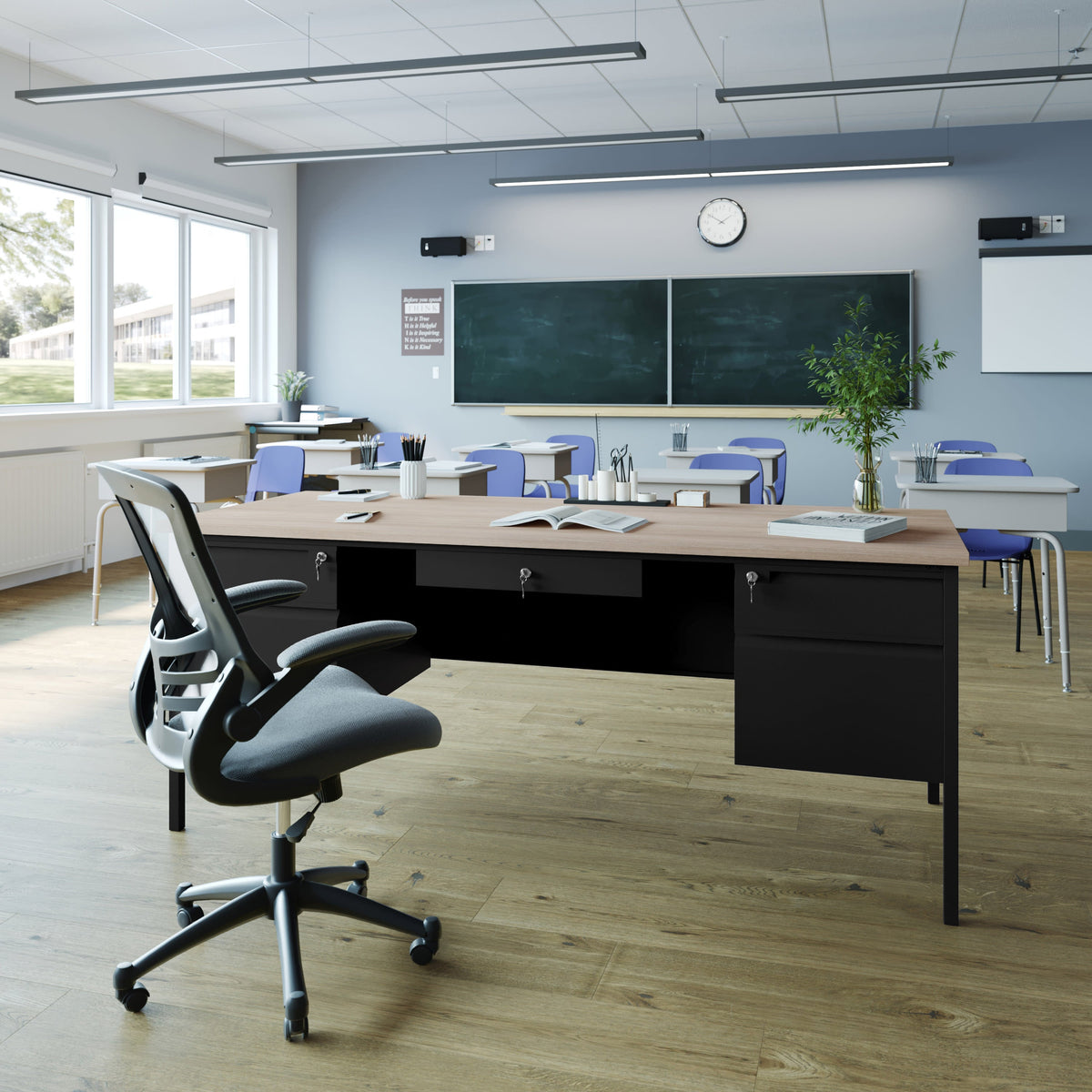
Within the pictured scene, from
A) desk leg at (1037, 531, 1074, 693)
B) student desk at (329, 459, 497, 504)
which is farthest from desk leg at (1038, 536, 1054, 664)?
student desk at (329, 459, 497, 504)

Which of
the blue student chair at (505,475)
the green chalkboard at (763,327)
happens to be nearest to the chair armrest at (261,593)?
the blue student chair at (505,475)

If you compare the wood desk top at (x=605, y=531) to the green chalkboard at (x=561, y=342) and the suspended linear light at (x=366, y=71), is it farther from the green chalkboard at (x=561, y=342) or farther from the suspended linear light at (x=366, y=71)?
the green chalkboard at (x=561, y=342)

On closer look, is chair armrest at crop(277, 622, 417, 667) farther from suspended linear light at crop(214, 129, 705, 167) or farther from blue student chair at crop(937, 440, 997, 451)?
blue student chair at crop(937, 440, 997, 451)

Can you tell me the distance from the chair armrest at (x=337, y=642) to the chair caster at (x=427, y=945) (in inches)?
23.9

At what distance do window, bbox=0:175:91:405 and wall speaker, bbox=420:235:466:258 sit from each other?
9.07 ft

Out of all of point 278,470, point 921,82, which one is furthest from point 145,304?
point 921,82

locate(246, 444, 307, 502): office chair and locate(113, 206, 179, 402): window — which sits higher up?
locate(113, 206, 179, 402): window

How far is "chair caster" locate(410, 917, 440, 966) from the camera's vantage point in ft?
7.23

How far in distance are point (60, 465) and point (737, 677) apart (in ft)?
17.9

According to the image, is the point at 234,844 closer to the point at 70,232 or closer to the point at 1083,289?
the point at 70,232

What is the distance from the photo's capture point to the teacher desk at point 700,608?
7.97 ft

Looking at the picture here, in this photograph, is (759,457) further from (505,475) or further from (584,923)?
(584,923)

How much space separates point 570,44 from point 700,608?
13.6 ft

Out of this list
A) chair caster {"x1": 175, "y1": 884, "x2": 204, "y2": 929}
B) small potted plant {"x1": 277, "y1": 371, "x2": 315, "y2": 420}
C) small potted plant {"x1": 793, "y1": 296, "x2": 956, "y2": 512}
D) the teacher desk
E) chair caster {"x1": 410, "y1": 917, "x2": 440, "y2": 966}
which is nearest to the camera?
chair caster {"x1": 410, "y1": 917, "x2": 440, "y2": 966}
